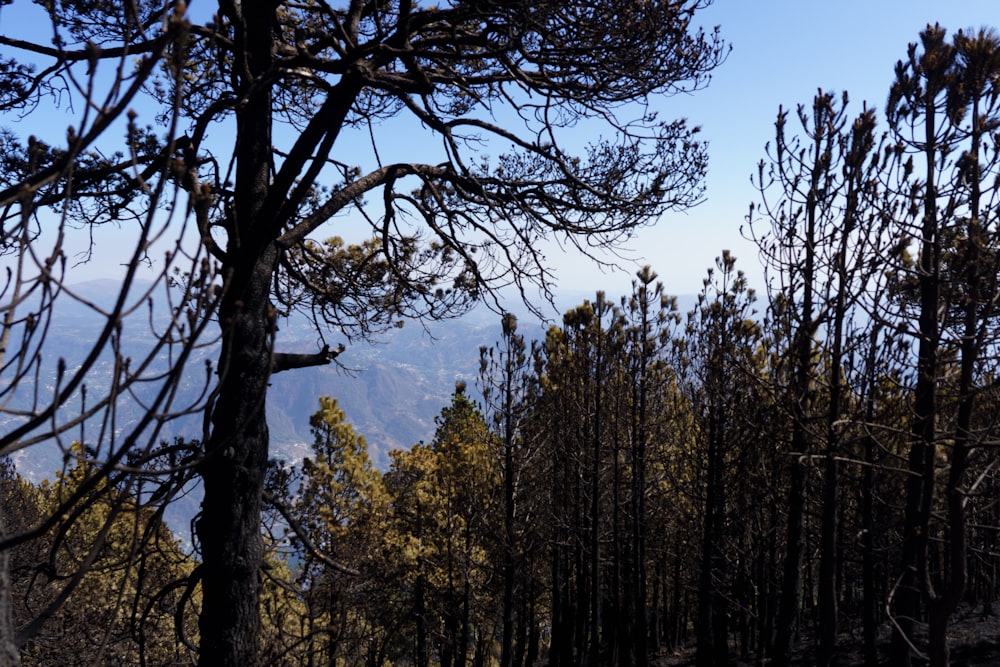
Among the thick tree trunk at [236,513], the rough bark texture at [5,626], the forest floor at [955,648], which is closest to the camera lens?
the rough bark texture at [5,626]

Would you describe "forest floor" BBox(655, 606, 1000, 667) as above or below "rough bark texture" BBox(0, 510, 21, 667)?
below

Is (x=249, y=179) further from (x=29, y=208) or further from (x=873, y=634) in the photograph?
(x=873, y=634)

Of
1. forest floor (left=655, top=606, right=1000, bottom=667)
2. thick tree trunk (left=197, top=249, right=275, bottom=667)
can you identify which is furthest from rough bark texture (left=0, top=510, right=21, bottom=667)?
forest floor (left=655, top=606, right=1000, bottom=667)

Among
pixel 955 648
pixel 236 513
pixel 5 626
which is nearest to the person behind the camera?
pixel 5 626

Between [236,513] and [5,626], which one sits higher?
[236,513]

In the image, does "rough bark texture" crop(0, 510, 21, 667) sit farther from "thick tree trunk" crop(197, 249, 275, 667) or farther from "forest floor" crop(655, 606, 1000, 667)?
"forest floor" crop(655, 606, 1000, 667)

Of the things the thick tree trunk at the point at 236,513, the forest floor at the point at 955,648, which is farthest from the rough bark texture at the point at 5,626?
the forest floor at the point at 955,648

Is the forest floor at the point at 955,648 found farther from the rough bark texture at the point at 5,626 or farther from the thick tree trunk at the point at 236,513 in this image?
the rough bark texture at the point at 5,626

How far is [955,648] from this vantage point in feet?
53.0

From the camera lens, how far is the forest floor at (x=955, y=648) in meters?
15.0

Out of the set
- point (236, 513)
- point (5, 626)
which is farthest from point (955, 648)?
point (5, 626)

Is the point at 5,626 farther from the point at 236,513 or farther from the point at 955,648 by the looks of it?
the point at 955,648

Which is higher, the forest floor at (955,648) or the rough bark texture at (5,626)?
the rough bark texture at (5,626)

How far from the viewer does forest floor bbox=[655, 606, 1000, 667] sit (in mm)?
14992
